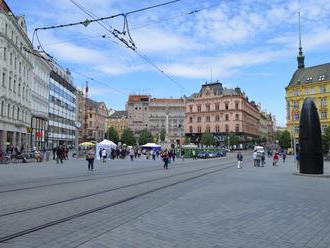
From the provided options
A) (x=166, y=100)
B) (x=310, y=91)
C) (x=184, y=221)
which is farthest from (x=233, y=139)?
(x=184, y=221)

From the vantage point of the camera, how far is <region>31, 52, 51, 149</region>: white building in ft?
233

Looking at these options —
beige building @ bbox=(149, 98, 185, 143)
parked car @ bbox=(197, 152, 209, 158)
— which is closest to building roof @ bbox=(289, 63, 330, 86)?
parked car @ bbox=(197, 152, 209, 158)

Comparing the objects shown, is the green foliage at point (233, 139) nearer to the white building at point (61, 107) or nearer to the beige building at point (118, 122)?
the white building at point (61, 107)

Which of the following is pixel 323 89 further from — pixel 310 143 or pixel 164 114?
pixel 310 143

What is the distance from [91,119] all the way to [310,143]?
13220 cm

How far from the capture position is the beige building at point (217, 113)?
131 meters

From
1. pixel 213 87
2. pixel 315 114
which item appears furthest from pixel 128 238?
pixel 213 87

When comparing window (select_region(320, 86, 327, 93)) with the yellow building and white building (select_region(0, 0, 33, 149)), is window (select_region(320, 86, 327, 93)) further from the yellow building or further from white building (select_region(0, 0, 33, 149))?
white building (select_region(0, 0, 33, 149))

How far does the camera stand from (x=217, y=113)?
435ft

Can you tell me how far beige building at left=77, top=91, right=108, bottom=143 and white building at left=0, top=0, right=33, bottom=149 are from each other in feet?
242

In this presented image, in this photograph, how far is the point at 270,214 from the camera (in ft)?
34.5

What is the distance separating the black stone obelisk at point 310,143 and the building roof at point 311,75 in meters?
81.8

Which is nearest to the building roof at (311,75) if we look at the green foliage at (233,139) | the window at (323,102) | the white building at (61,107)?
the window at (323,102)

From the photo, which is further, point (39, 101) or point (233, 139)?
point (233, 139)
